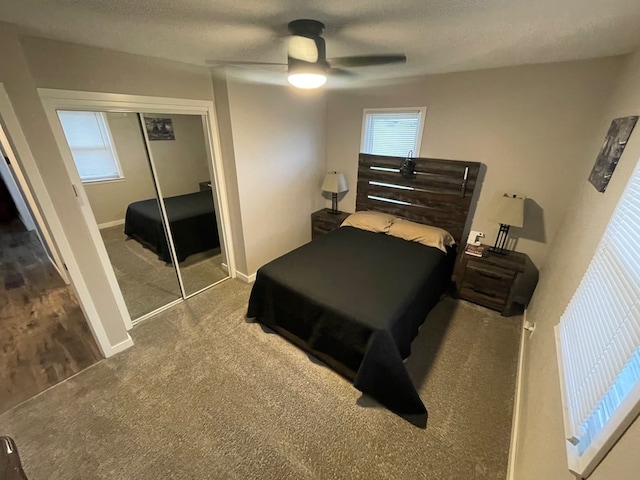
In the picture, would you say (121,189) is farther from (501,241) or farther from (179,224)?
(501,241)

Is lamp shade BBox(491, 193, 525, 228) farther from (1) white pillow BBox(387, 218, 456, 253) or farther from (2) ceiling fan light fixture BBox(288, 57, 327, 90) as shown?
(2) ceiling fan light fixture BBox(288, 57, 327, 90)

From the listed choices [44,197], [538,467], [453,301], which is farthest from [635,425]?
[44,197]

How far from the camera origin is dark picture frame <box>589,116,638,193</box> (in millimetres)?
1456

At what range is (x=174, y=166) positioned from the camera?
2.71m

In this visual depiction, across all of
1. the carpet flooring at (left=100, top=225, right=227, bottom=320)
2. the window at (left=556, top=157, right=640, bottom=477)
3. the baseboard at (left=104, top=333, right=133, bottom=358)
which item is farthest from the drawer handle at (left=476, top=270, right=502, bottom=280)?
the baseboard at (left=104, top=333, right=133, bottom=358)

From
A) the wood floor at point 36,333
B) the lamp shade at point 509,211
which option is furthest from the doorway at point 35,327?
the lamp shade at point 509,211

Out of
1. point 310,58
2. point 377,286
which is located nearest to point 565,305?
point 377,286

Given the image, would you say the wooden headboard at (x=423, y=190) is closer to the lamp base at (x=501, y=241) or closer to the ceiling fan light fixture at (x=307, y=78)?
the lamp base at (x=501, y=241)

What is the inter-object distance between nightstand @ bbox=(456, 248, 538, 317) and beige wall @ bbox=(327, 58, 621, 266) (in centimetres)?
27

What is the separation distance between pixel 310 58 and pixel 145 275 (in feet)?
9.10

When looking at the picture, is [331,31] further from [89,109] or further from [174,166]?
[174,166]

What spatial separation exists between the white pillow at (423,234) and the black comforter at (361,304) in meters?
0.09

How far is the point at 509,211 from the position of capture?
2424 mm

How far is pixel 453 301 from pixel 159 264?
3279mm
